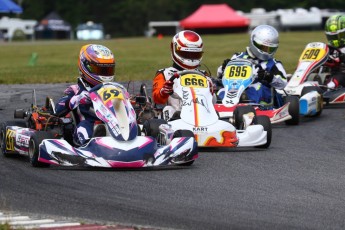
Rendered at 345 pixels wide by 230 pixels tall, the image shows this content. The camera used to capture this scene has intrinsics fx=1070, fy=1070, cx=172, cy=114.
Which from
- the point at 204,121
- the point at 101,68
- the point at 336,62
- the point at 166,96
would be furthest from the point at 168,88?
the point at 336,62

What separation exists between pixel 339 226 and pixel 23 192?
8.06 ft

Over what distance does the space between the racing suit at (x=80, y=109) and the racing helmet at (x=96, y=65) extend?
10 centimetres

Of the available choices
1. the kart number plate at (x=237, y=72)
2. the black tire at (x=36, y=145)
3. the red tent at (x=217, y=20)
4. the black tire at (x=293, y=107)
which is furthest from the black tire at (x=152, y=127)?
the red tent at (x=217, y=20)

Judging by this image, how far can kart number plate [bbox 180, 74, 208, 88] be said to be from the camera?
11.3m

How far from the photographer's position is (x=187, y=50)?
39.3 ft

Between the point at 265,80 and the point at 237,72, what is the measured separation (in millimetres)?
538

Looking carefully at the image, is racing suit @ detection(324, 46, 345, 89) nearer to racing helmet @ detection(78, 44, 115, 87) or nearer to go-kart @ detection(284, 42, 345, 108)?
go-kart @ detection(284, 42, 345, 108)

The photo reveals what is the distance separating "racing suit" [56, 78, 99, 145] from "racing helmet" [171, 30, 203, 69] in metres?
1.83

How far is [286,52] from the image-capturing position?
35.6m

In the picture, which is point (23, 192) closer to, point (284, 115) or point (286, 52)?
point (284, 115)

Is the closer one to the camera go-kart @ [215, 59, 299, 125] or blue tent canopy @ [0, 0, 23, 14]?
go-kart @ [215, 59, 299, 125]

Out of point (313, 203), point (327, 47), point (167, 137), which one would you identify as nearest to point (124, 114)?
point (167, 137)

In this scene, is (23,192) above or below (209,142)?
above

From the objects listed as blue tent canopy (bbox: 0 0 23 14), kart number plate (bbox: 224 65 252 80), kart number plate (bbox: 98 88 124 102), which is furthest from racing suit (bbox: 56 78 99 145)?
blue tent canopy (bbox: 0 0 23 14)
